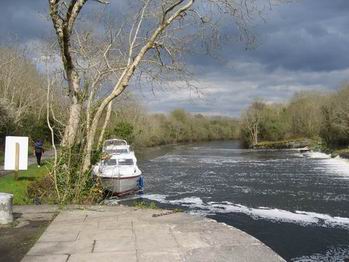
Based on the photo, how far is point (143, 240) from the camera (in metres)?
8.16

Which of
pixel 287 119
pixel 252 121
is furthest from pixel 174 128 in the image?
pixel 287 119

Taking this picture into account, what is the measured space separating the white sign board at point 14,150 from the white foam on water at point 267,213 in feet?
25.3

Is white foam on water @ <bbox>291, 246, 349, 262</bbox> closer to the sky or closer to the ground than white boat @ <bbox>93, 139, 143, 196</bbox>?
closer to the ground

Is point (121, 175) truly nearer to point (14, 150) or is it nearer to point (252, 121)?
point (14, 150)

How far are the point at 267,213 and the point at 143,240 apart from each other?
1403cm

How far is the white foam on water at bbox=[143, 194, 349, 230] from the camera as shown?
19297 mm

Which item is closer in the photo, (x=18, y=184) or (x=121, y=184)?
(x=18, y=184)

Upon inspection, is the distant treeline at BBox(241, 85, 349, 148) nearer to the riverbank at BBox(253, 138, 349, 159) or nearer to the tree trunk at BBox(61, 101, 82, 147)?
the riverbank at BBox(253, 138, 349, 159)

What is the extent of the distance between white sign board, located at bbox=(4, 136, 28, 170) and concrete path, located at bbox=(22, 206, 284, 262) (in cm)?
893

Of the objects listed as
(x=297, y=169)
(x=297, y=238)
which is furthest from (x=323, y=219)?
(x=297, y=169)

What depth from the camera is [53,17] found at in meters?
12.6

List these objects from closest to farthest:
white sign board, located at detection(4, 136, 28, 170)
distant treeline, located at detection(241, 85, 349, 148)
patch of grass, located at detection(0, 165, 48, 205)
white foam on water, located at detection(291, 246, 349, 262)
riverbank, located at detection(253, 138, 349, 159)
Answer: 1. white foam on water, located at detection(291, 246, 349, 262)
2. patch of grass, located at detection(0, 165, 48, 205)
3. white sign board, located at detection(4, 136, 28, 170)
4. riverbank, located at detection(253, 138, 349, 159)
5. distant treeline, located at detection(241, 85, 349, 148)

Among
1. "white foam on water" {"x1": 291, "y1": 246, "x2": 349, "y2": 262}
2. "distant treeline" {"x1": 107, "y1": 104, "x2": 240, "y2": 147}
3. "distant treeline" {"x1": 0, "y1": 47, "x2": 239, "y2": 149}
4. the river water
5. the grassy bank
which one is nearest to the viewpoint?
"white foam on water" {"x1": 291, "y1": 246, "x2": 349, "y2": 262}

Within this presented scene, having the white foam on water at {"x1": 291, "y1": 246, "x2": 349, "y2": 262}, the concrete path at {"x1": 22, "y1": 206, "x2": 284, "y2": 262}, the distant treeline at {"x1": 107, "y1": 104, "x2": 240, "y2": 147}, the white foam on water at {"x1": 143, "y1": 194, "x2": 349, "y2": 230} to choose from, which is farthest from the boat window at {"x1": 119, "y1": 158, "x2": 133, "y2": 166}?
the distant treeline at {"x1": 107, "y1": 104, "x2": 240, "y2": 147}
